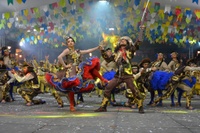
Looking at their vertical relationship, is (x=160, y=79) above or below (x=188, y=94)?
above

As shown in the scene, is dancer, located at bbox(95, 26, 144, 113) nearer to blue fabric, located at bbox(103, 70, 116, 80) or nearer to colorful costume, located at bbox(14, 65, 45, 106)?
blue fabric, located at bbox(103, 70, 116, 80)

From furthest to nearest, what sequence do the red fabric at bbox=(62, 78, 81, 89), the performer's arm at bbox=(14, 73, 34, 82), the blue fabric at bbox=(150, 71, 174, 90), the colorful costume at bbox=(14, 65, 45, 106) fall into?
the colorful costume at bbox=(14, 65, 45, 106)
the performer's arm at bbox=(14, 73, 34, 82)
the blue fabric at bbox=(150, 71, 174, 90)
the red fabric at bbox=(62, 78, 81, 89)

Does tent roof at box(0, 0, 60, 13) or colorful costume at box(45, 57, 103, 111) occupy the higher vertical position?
tent roof at box(0, 0, 60, 13)

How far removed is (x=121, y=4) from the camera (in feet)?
55.8

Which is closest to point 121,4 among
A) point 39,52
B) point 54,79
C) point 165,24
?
point 165,24

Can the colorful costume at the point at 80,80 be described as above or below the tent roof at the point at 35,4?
below

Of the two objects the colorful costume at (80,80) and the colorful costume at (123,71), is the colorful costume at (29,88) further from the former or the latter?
the colorful costume at (123,71)

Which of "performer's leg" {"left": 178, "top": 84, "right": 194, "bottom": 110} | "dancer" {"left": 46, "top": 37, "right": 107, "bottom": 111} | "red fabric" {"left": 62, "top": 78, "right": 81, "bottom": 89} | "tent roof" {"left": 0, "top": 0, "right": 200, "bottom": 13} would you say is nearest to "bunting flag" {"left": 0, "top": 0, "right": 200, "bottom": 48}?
"tent roof" {"left": 0, "top": 0, "right": 200, "bottom": 13}

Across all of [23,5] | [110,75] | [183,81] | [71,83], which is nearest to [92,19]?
[23,5]

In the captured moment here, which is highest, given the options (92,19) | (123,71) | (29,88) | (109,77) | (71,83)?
(92,19)

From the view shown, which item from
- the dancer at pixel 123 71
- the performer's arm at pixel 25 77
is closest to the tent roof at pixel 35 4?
the performer's arm at pixel 25 77

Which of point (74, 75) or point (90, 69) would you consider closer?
point (74, 75)

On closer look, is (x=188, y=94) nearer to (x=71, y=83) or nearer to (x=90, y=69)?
(x=90, y=69)

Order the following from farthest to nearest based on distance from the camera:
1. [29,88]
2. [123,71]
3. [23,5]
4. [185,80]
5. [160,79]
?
[23,5] < [29,88] < [160,79] < [185,80] < [123,71]
